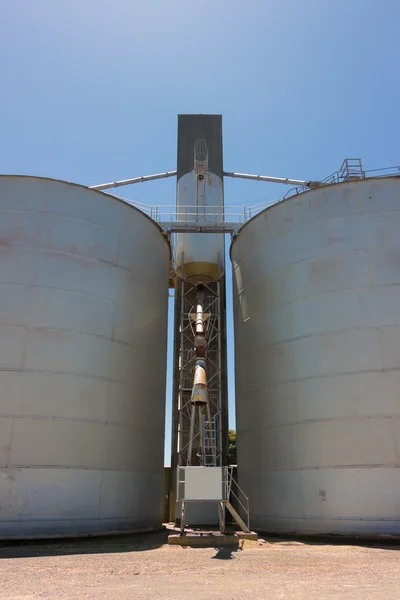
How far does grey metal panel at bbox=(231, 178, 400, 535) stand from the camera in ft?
44.9

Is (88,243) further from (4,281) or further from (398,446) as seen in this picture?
(398,446)

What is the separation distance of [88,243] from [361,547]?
1255cm

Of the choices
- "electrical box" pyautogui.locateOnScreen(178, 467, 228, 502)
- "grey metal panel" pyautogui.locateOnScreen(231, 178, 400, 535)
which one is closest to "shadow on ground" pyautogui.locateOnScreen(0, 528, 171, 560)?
"electrical box" pyautogui.locateOnScreen(178, 467, 228, 502)

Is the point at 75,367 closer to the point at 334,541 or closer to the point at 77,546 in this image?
the point at 77,546

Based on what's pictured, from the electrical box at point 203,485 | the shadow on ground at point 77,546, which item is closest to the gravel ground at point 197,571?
the shadow on ground at point 77,546

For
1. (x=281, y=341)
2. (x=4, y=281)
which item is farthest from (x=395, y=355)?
(x=4, y=281)

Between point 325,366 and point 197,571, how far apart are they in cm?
770

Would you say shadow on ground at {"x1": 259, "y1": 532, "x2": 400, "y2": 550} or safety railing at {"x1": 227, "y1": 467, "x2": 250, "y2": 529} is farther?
safety railing at {"x1": 227, "y1": 467, "x2": 250, "y2": 529}

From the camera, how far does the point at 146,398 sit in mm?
17219

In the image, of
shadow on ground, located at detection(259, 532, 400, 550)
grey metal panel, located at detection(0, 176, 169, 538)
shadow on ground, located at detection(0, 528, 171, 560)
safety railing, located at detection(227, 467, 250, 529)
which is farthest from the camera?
safety railing, located at detection(227, 467, 250, 529)

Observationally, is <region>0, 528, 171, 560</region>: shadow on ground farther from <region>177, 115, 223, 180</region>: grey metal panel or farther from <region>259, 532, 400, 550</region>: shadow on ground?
<region>177, 115, 223, 180</region>: grey metal panel

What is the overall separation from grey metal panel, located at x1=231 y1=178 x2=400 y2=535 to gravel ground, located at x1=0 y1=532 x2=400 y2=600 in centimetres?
152

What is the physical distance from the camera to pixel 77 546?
1258 cm

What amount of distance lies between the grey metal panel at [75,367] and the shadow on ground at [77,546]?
0.87ft
